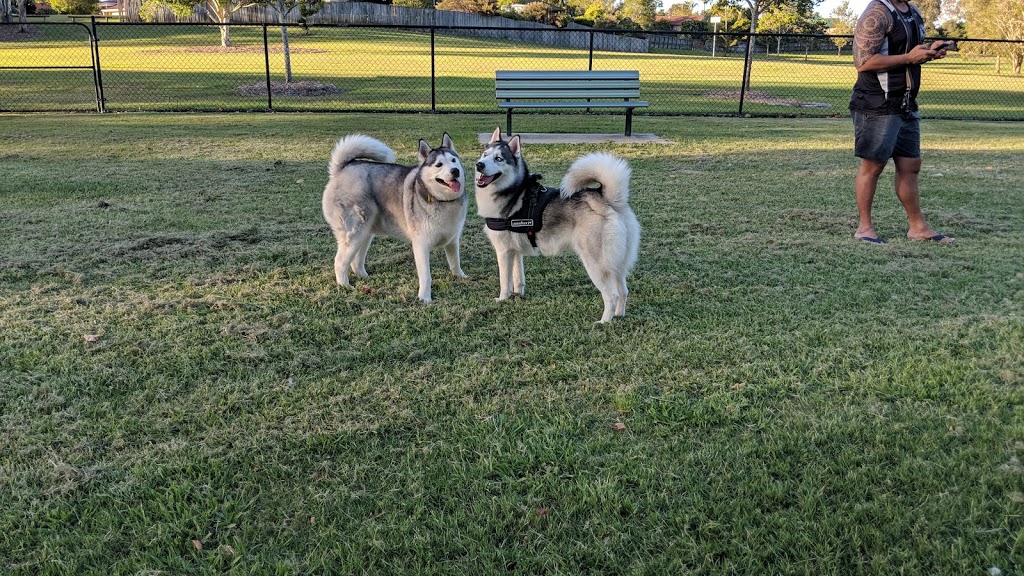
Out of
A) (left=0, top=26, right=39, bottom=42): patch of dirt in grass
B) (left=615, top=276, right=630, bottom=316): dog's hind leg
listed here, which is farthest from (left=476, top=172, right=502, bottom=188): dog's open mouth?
(left=0, top=26, right=39, bottom=42): patch of dirt in grass

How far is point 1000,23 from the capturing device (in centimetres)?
3759

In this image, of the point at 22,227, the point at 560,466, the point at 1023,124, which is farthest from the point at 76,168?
the point at 1023,124

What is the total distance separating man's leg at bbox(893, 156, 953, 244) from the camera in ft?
18.7

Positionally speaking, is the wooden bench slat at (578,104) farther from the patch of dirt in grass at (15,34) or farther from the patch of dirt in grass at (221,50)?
the patch of dirt in grass at (15,34)

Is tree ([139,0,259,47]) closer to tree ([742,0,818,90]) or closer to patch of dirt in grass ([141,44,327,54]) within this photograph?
patch of dirt in grass ([141,44,327,54])

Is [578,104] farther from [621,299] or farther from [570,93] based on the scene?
[621,299]

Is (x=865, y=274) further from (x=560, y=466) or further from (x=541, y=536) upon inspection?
(x=541, y=536)

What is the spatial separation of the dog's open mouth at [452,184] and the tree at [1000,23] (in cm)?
3910

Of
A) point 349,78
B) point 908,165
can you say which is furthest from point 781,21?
point 908,165

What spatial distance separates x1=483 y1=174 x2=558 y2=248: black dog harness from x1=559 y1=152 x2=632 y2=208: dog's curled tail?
0.24m

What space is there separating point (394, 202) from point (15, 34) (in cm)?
4303

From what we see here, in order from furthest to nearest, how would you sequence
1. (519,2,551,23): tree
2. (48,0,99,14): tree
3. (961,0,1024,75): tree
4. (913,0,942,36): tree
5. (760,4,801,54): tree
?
(913,0,942,36): tree → (519,2,551,23): tree → (760,4,801,54): tree → (48,0,99,14): tree → (961,0,1024,75): tree

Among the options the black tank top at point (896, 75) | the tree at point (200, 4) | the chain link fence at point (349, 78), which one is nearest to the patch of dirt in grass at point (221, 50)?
the chain link fence at point (349, 78)

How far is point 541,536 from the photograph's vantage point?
2246 millimetres
